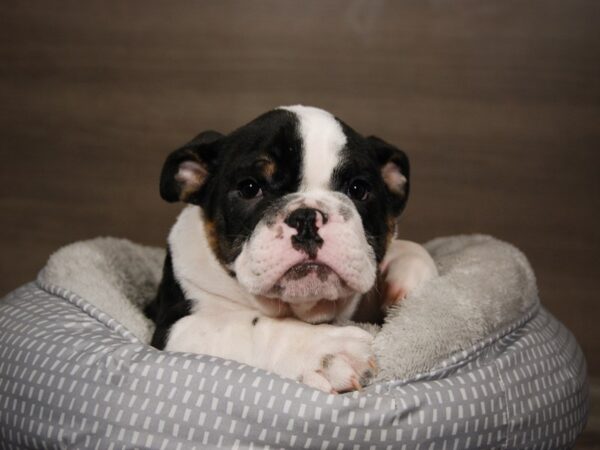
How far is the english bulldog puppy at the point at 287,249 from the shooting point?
1768 millimetres

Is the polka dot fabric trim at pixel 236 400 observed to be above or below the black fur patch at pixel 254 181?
below

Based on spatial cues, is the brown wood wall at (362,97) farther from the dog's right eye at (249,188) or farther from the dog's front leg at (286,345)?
the dog's front leg at (286,345)

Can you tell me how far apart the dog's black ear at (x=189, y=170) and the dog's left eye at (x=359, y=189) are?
42cm

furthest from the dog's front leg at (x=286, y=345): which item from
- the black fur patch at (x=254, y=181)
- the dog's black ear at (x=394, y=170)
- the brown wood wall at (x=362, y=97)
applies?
the brown wood wall at (x=362, y=97)

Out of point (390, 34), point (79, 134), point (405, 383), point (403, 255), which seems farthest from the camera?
point (79, 134)

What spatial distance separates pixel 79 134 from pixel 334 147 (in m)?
1.93

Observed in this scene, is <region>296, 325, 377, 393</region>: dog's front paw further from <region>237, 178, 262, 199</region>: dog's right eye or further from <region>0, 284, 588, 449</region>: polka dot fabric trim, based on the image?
<region>237, 178, 262, 199</region>: dog's right eye

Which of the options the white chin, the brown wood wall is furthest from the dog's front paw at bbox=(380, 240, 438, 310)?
the brown wood wall

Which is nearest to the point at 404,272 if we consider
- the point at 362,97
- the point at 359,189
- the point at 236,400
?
the point at 359,189

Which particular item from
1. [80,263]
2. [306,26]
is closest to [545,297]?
[306,26]

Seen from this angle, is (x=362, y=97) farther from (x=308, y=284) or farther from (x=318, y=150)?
(x=308, y=284)

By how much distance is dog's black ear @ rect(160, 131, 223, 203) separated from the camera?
2.17 m

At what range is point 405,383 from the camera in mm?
1725

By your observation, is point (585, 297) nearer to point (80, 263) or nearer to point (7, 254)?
point (80, 263)
